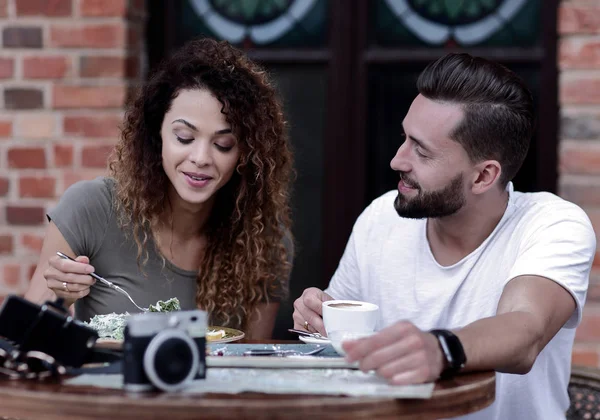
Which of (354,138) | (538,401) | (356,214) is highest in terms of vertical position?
(354,138)

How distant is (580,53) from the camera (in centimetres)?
271

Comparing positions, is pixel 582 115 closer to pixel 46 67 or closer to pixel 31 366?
pixel 46 67

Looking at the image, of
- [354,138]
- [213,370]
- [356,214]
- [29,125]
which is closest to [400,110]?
[354,138]

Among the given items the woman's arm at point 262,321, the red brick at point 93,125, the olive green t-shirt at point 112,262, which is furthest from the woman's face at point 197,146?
the red brick at point 93,125

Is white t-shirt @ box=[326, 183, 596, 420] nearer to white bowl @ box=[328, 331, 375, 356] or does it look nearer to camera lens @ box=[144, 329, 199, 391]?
white bowl @ box=[328, 331, 375, 356]

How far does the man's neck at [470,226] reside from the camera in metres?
2.22

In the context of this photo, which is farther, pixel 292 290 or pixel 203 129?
pixel 292 290

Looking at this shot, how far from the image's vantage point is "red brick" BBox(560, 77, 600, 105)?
106 inches

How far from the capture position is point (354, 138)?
9.98ft

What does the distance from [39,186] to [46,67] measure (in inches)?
14.9

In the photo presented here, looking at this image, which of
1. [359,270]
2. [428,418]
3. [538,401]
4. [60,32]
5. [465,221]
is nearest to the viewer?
[428,418]

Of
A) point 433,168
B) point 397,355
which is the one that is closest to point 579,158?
point 433,168

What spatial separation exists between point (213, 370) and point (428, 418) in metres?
0.38

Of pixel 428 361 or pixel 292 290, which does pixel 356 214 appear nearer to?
pixel 292 290
